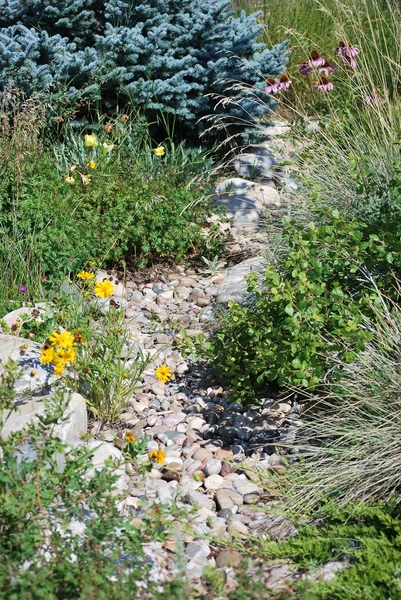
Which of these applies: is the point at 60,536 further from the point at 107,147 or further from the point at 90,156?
the point at 90,156

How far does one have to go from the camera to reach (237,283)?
4.69 m

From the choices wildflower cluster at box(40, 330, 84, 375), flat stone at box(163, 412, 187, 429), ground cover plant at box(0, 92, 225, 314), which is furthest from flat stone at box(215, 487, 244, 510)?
ground cover plant at box(0, 92, 225, 314)

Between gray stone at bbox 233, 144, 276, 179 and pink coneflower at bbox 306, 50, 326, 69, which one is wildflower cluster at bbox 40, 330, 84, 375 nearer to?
pink coneflower at bbox 306, 50, 326, 69

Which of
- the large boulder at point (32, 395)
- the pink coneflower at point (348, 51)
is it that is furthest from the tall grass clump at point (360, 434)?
the pink coneflower at point (348, 51)

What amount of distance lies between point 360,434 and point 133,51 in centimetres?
400

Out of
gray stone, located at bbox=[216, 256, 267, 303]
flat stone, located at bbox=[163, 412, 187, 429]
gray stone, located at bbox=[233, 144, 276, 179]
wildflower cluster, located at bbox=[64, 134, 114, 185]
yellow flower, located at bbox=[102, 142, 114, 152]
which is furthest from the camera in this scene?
gray stone, located at bbox=[233, 144, 276, 179]

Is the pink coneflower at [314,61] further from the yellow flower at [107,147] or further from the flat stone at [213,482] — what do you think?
the flat stone at [213,482]

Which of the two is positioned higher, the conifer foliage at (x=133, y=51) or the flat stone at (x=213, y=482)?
the conifer foliage at (x=133, y=51)

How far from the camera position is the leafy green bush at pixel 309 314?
10.7ft

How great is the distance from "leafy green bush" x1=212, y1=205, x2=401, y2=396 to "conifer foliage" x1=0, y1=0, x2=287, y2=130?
261 cm

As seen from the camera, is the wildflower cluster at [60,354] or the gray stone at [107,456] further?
the gray stone at [107,456]

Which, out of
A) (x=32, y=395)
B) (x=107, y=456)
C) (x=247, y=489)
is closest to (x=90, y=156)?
(x=32, y=395)

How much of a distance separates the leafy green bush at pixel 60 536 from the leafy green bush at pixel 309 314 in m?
0.96

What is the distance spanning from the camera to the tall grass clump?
9.77 ft
